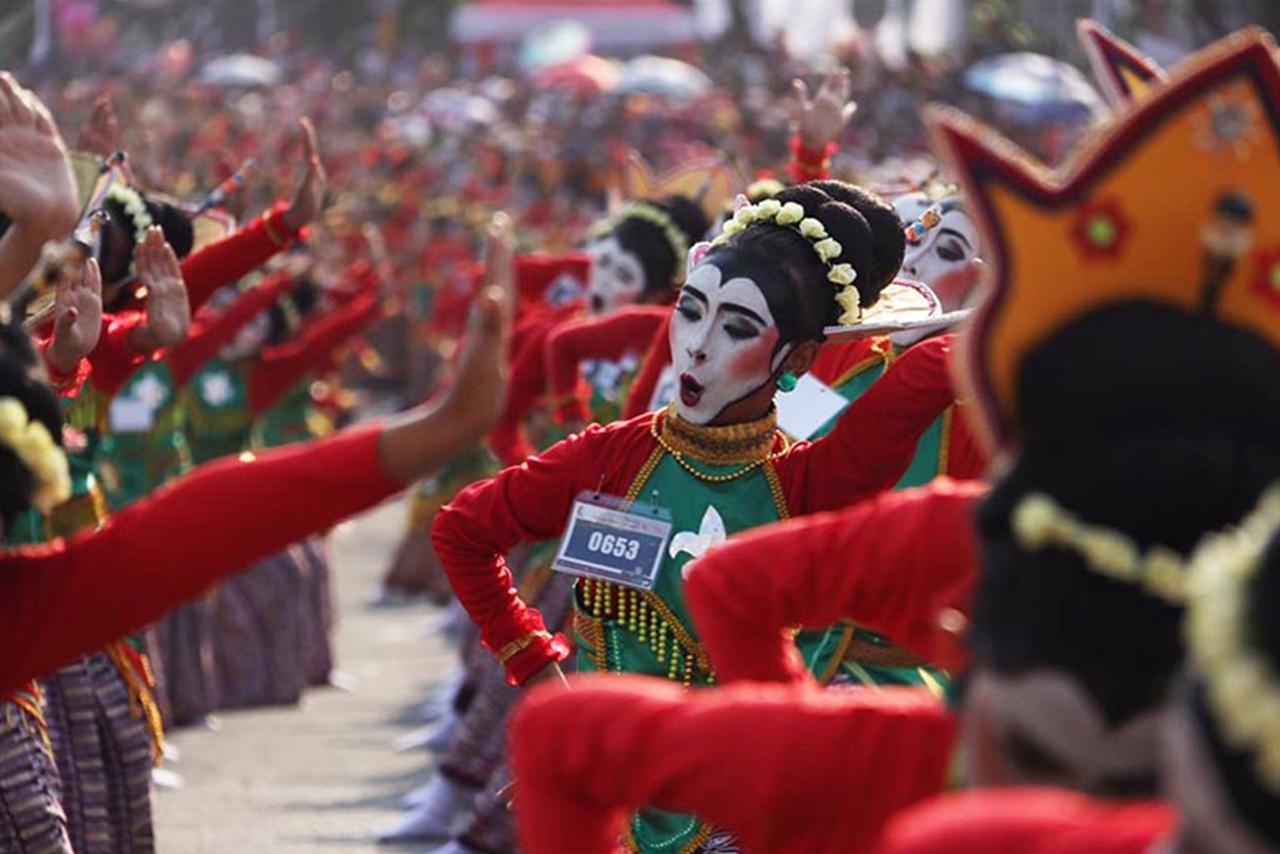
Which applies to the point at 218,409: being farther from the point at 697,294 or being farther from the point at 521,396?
the point at 697,294

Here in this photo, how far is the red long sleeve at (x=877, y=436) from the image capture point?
19.2ft

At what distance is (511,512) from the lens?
246 inches

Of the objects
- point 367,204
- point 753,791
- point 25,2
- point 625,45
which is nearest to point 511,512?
point 753,791

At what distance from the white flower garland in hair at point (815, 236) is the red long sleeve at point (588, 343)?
3.22 m

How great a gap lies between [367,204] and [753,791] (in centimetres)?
2432

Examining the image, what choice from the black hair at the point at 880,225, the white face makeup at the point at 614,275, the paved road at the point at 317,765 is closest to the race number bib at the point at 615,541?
the black hair at the point at 880,225

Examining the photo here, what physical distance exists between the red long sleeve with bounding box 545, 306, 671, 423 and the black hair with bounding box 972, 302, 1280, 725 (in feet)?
19.7

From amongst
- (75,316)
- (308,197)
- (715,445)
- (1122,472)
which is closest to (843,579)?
(1122,472)

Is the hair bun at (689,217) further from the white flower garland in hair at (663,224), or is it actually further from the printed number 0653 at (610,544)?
the printed number 0653 at (610,544)

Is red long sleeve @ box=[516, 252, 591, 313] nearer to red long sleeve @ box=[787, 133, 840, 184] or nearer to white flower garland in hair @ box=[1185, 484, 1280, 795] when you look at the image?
red long sleeve @ box=[787, 133, 840, 184]

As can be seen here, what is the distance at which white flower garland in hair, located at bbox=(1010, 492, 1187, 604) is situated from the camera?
353cm

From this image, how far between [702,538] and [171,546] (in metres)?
2.24

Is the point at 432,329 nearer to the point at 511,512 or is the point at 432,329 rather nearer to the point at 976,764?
the point at 511,512

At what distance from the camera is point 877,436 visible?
5957mm
